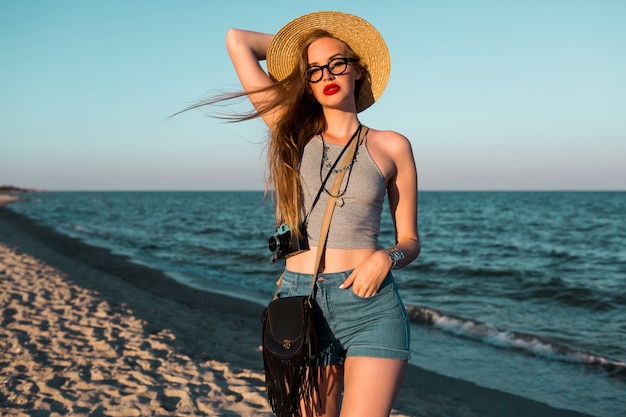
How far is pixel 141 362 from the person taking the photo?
605 cm

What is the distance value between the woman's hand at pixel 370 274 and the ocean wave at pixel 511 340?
20.5 ft

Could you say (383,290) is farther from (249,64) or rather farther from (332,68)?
(249,64)

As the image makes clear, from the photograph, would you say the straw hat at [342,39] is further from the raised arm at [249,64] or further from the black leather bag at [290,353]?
the black leather bag at [290,353]

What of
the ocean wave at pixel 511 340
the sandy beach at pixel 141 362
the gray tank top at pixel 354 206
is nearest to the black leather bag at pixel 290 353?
the gray tank top at pixel 354 206

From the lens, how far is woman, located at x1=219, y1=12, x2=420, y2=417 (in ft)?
6.89

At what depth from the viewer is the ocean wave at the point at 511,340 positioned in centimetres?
732

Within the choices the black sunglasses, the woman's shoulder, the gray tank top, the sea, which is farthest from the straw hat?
the sea

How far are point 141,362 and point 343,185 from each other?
4646 mm

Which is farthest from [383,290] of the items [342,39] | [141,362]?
[141,362]

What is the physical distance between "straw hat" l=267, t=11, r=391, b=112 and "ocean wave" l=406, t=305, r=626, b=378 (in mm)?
6195

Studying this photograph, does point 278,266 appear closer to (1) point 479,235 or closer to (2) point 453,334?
(2) point 453,334

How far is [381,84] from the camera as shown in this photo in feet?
8.59

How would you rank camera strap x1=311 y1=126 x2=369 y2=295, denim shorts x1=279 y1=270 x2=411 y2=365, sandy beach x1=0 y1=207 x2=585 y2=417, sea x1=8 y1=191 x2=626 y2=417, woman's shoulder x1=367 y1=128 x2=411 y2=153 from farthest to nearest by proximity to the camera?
sea x1=8 y1=191 x2=626 y2=417 < sandy beach x1=0 y1=207 x2=585 y2=417 < woman's shoulder x1=367 y1=128 x2=411 y2=153 < camera strap x1=311 y1=126 x2=369 y2=295 < denim shorts x1=279 y1=270 x2=411 y2=365

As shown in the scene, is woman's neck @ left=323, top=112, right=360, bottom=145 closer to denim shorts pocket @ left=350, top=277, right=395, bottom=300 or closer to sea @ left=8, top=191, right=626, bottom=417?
sea @ left=8, top=191, right=626, bottom=417
